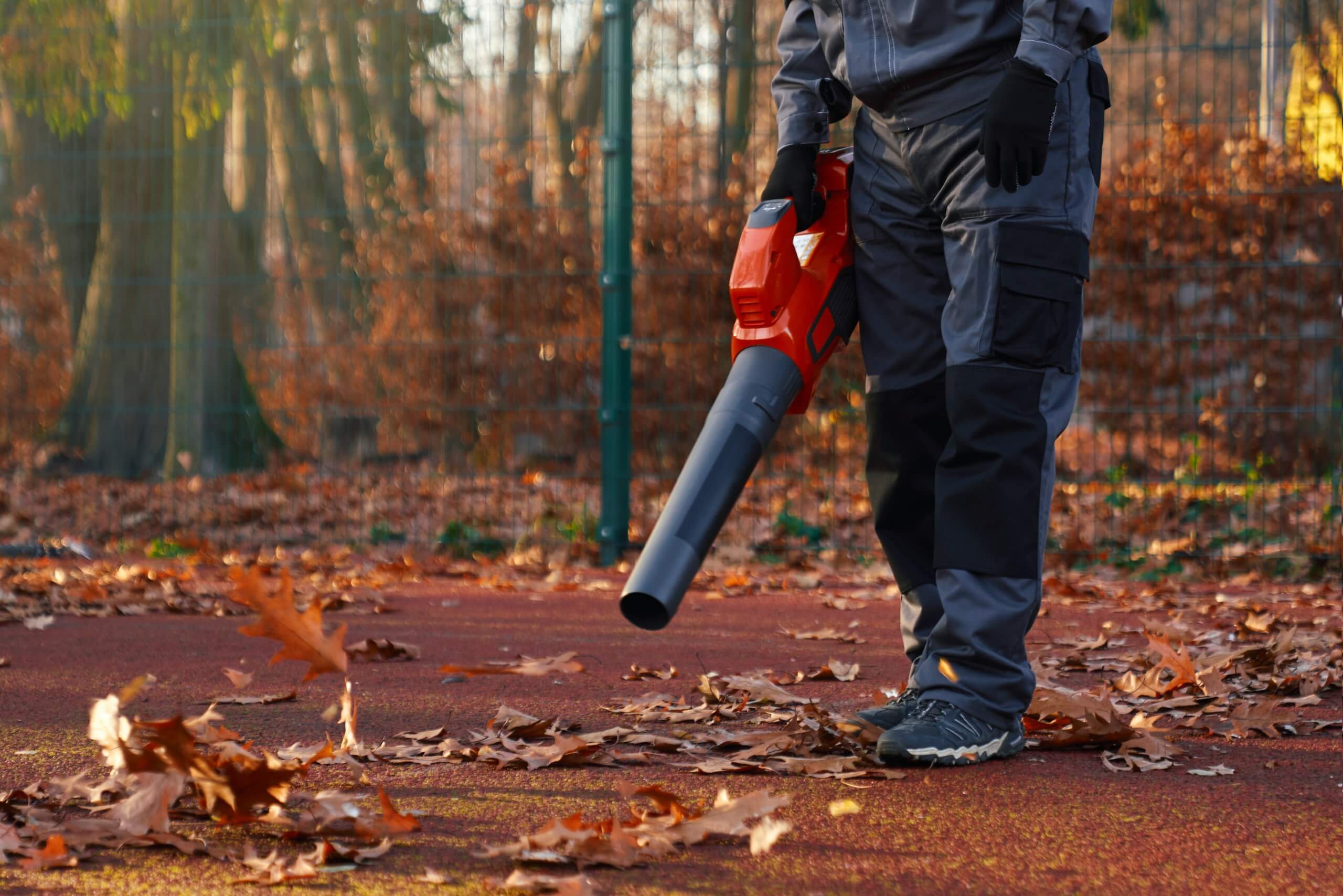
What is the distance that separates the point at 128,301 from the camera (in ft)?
25.5

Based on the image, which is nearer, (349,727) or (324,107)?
(349,727)

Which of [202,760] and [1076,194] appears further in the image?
[1076,194]

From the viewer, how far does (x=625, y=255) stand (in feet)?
20.0

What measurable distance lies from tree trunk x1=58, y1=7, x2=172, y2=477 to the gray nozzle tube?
17.3 ft

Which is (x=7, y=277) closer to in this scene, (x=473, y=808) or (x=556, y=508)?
(x=556, y=508)

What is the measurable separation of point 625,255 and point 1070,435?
255 centimetres

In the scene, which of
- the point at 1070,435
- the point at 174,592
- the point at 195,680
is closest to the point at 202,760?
the point at 195,680


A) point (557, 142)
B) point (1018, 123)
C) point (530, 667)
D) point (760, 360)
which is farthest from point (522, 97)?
point (1018, 123)

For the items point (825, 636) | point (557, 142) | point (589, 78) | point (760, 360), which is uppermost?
point (589, 78)

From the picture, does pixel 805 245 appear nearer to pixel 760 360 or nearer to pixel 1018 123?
pixel 760 360

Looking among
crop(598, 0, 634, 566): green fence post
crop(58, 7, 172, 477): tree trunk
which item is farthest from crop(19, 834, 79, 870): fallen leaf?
crop(58, 7, 172, 477): tree trunk

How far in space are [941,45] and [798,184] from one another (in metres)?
0.38

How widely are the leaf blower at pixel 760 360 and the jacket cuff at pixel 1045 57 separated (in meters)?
0.48

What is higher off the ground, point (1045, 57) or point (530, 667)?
point (1045, 57)
